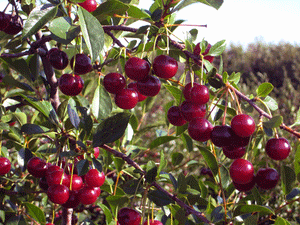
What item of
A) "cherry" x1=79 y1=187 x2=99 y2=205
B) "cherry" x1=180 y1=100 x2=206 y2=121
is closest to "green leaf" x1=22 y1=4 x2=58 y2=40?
"cherry" x1=180 y1=100 x2=206 y2=121

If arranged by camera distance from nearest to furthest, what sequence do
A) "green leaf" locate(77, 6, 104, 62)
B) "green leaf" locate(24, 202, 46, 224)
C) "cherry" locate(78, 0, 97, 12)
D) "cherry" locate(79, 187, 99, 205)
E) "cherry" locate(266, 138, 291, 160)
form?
"green leaf" locate(77, 6, 104, 62)
"cherry" locate(266, 138, 291, 160)
"cherry" locate(78, 0, 97, 12)
"cherry" locate(79, 187, 99, 205)
"green leaf" locate(24, 202, 46, 224)

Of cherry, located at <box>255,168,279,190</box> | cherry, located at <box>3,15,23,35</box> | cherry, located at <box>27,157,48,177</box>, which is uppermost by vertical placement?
cherry, located at <box>3,15,23,35</box>

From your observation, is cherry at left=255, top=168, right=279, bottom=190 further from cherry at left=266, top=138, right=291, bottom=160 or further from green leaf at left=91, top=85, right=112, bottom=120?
green leaf at left=91, top=85, right=112, bottom=120

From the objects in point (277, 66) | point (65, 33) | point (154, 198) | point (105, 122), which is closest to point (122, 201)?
point (154, 198)

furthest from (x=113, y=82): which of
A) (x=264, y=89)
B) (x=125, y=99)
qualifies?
(x=264, y=89)

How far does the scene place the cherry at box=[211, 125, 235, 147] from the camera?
2.17 ft

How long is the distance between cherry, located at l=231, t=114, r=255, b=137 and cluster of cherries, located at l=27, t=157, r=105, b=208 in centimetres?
42

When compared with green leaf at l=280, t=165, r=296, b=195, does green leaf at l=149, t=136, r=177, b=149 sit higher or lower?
lower

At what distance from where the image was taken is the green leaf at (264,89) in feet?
2.43

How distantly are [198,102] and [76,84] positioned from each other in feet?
1.15

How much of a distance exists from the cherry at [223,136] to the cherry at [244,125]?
0.02m

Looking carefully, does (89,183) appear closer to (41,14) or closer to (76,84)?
(76,84)

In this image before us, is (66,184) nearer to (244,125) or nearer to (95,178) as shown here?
(95,178)

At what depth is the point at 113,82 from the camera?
0.80 meters
